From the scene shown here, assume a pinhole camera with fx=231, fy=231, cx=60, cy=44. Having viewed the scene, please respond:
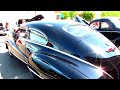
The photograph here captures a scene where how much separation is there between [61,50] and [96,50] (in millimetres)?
419

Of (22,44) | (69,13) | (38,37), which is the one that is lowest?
(22,44)

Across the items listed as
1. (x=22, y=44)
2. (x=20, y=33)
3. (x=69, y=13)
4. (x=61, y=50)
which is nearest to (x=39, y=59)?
(x=61, y=50)

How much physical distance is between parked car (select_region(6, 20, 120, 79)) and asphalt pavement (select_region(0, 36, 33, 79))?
0.08m

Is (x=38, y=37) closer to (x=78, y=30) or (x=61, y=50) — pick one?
(x=61, y=50)

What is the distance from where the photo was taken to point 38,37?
291cm

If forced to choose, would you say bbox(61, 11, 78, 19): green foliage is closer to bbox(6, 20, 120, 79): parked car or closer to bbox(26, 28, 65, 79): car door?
bbox(6, 20, 120, 79): parked car

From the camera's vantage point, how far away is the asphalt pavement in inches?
112

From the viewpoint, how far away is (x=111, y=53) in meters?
2.85

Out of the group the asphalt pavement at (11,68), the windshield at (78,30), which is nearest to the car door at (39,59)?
the asphalt pavement at (11,68)

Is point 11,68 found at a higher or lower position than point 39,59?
lower

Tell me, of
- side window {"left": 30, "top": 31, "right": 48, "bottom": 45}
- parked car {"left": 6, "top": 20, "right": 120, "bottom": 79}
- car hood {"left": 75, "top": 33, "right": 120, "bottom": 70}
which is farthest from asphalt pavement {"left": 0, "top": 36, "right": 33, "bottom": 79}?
car hood {"left": 75, "top": 33, "right": 120, "bottom": 70}
